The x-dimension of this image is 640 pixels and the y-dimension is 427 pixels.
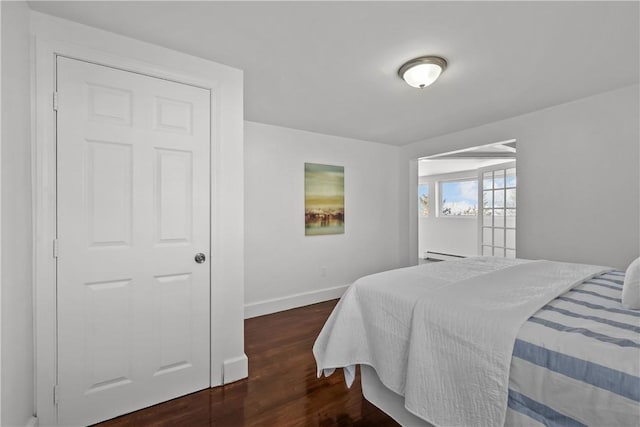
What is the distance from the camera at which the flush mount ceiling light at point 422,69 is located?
6.78 ft

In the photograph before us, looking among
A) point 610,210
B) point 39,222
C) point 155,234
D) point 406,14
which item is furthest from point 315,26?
point 610,210

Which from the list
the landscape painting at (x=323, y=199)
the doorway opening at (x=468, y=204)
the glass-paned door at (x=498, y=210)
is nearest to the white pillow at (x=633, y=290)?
the landscape painting at (x=323, y=199)

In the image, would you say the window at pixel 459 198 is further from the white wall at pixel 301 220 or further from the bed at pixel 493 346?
the bed at pixel 493 346

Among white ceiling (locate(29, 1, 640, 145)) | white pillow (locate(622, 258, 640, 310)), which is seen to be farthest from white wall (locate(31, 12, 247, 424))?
white pillow (locate(622, 258, 640, 310))

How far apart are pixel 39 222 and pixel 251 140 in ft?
7.34

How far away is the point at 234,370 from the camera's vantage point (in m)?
2.16

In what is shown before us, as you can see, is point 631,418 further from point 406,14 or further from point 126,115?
point 126,115

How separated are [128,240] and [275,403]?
4.60ft

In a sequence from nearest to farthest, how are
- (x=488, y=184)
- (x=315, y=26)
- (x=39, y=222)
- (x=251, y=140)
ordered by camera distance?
(x=39, y=222), (x=315, y=26), (x=251, y=140), (x=488, y=184)

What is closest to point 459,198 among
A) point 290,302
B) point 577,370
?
point 290,302

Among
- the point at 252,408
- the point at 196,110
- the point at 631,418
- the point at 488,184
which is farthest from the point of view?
the point at 488,184

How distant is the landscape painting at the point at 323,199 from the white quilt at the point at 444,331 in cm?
206

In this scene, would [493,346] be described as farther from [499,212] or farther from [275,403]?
[499,212]

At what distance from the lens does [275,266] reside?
368cm
